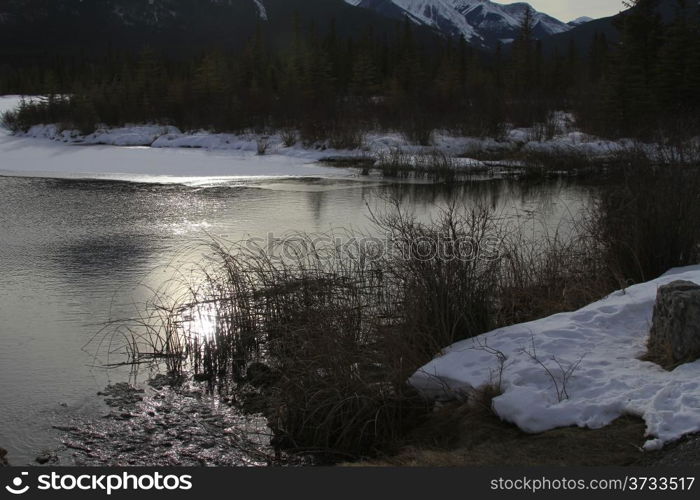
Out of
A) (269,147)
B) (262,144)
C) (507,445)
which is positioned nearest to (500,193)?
(507,445)

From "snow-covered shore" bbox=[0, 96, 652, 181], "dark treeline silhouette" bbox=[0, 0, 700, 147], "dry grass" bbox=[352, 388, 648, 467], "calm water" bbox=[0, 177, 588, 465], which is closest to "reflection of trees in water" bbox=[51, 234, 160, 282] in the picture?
"calm water" bbox=[0, 177, 588, 465]

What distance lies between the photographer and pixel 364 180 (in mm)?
20078

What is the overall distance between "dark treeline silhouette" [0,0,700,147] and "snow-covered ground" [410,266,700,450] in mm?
12589

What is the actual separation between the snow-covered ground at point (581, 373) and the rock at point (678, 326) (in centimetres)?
11

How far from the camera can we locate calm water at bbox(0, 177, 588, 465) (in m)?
6.08

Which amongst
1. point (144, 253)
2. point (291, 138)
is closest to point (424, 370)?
point (144, 253)

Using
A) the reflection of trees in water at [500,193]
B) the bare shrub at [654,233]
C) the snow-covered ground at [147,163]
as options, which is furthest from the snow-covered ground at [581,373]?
the snow-covered ground at [147,163]

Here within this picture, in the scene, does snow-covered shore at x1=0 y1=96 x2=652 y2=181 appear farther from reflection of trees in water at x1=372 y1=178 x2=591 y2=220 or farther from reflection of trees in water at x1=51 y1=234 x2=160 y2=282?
reflection of trees in water at x1=51 y1=234 x2=160 y2=282

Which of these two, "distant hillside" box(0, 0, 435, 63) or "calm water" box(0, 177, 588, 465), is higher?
"distant hillside" box(0, 0, 435, 63)

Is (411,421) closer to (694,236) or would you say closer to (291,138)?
(694,236)

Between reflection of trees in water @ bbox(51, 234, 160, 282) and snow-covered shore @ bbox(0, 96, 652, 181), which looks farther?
snow-covered shore @ bbox(0, 96, 652, 181)

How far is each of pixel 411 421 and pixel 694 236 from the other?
430cm

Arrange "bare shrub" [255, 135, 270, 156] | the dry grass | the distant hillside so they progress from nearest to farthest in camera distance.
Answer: the dry grass, "bare shrub" [255, 135, 270, 156], the distant hillside

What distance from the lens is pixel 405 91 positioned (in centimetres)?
4503
